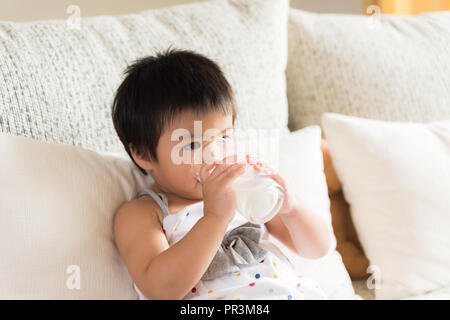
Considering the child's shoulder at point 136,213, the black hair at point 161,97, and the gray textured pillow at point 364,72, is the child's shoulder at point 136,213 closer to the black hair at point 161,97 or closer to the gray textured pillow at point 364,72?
the black hair at point 161,97

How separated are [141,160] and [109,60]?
0.27 meters

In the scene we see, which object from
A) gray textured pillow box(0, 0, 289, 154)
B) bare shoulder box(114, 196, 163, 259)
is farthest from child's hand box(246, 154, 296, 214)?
gray textured pillow box(0, 0, 289, 154)

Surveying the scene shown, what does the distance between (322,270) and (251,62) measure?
53cm

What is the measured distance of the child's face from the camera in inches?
34.2

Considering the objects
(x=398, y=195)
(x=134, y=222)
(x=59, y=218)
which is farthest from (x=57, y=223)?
(x=398, y=195)

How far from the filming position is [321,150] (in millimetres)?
1301

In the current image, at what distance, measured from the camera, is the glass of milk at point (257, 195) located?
765 millimetres

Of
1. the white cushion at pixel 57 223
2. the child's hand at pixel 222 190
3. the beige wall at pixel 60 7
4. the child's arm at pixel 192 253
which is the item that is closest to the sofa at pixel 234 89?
the white cushion at pixel 57 223

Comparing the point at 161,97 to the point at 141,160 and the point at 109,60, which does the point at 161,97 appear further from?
the point at 109,60

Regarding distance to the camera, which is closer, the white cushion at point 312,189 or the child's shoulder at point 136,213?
the child's shoulder at point 136,213

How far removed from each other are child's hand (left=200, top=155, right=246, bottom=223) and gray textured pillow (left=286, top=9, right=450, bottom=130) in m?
0.65

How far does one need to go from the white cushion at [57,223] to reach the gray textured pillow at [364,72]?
2.21 ft

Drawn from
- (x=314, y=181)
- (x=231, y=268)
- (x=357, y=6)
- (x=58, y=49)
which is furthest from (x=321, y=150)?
(x=357, y=6)

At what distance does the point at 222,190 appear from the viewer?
0.79m
